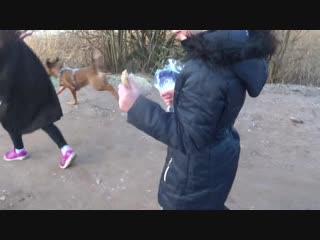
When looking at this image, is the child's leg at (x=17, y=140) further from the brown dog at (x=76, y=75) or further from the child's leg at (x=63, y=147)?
the brown dog at (x=76, y=75)

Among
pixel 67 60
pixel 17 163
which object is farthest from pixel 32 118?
pixel 67 60

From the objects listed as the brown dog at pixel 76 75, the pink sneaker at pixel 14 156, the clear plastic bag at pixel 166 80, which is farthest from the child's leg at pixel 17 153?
the clear plastic bag at pixel 166 80

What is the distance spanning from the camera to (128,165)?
3.88m

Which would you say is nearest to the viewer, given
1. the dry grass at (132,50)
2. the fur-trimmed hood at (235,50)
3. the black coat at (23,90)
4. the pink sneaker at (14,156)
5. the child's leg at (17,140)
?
the fur-trimmed hood at (235,50)

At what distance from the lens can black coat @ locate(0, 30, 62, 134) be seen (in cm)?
336

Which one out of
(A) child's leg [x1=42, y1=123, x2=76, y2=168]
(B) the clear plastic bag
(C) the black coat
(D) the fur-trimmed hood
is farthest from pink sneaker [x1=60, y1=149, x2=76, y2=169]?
(D) the fur-trimmed hood

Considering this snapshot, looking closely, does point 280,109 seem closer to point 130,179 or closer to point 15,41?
point 130,179

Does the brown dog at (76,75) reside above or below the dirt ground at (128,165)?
above

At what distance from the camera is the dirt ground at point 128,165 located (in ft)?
11.2

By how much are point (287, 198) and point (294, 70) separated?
3378mm

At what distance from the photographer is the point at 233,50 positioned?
181cm

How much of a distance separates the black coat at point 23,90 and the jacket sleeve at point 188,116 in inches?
70.4

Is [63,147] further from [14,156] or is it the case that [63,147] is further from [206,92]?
[206,92]

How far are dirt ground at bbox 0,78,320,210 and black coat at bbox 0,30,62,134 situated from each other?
0.42 m
